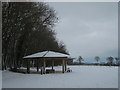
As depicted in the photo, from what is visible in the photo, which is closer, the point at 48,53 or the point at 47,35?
the point at 48,53

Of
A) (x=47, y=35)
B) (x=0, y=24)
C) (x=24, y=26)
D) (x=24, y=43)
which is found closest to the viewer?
(x=0, y=24)

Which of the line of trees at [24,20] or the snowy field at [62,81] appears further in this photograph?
the line of trees at [24,20]

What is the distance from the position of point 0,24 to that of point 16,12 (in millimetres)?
2404

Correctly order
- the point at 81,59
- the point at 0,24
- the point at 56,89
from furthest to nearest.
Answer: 1. the point at 81,59
2. the point at 0,24
3. the point at 56,89

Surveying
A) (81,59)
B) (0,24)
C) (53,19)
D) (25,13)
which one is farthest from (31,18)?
(81,59)

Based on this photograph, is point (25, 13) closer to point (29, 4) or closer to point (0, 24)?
point (29, 4)

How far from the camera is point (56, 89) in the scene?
13227 millimetres

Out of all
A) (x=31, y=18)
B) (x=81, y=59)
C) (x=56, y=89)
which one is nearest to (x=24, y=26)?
(x=31, y=18)

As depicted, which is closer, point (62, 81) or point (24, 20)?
point (62, 81)

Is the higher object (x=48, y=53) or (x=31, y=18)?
(x=31, y=18)

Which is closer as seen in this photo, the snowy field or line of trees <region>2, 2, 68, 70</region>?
the snowy field

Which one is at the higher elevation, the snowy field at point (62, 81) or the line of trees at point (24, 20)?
the line of trees at point (24, 20)

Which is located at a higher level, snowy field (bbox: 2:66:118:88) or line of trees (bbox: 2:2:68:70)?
line of trees (bbox: 2:2:68:70)

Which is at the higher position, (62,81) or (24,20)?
(24,20)
